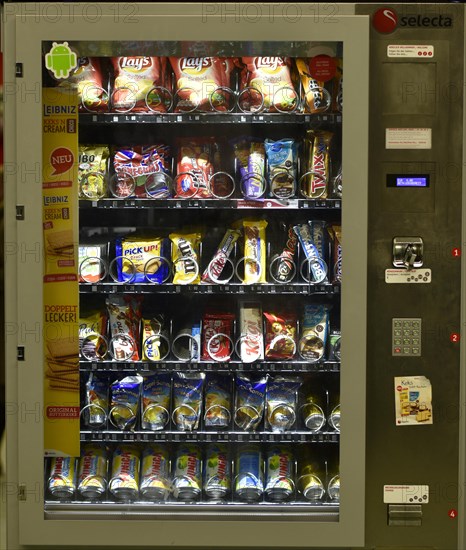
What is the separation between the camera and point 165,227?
2840 mm

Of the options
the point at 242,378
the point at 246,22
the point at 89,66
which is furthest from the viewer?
the point at 242,378

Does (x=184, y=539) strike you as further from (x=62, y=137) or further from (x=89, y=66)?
(x=89, y=66)

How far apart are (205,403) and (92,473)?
0.46 m

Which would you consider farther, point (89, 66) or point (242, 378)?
point (242, 378)

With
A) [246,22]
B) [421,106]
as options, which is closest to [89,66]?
[246,22]

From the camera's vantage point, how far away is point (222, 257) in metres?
2.77

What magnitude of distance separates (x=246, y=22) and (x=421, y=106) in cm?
63

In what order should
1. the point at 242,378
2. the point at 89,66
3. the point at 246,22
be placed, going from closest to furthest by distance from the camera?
the point at 246,22
the point at 89,66
the point at 242,378

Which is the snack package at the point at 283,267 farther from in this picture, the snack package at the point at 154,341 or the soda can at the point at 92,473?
the soda can at the point at 92,473

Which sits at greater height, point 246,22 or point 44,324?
point 246,22

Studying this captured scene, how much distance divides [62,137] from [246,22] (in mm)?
706

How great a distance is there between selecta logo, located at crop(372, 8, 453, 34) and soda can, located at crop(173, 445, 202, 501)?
5.22ft

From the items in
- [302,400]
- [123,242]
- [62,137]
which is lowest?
[302,400]

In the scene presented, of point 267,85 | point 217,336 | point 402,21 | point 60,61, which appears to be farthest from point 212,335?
point 402,21
